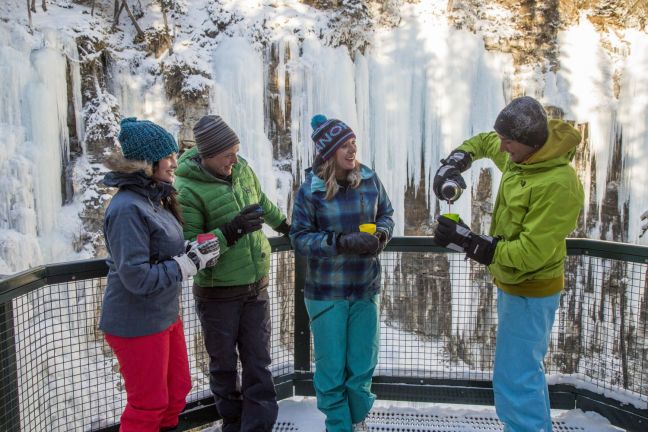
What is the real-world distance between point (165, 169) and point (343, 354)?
1.30 metres

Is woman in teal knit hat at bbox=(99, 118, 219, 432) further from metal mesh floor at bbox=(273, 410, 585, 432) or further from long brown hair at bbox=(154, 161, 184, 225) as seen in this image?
metal mesh floor at bbox=(273, 410, 585, 432)

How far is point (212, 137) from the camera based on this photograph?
2.49 m

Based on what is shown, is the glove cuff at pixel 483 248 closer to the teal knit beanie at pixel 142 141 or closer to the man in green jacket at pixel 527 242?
the man in green jacket at pixel 527 242

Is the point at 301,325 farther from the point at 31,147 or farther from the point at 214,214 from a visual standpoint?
the point at 31,147

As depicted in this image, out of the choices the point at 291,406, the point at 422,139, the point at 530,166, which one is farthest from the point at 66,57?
the point at 530,166

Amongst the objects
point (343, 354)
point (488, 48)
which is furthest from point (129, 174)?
point (488, 48)

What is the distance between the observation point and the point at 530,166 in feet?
7.26

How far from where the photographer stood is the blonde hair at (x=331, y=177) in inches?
99.1

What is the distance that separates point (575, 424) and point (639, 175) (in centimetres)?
888

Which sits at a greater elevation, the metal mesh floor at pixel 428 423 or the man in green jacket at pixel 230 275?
the man in green jacket at pixel 230 275

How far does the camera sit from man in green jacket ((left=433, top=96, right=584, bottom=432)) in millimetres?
2096

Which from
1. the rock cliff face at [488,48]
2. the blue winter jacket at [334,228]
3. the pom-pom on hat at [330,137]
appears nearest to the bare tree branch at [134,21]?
the rock cliff face at [488,48]

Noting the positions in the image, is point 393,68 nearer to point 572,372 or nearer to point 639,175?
point 639,175

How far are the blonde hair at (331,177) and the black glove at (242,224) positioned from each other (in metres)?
0.37
